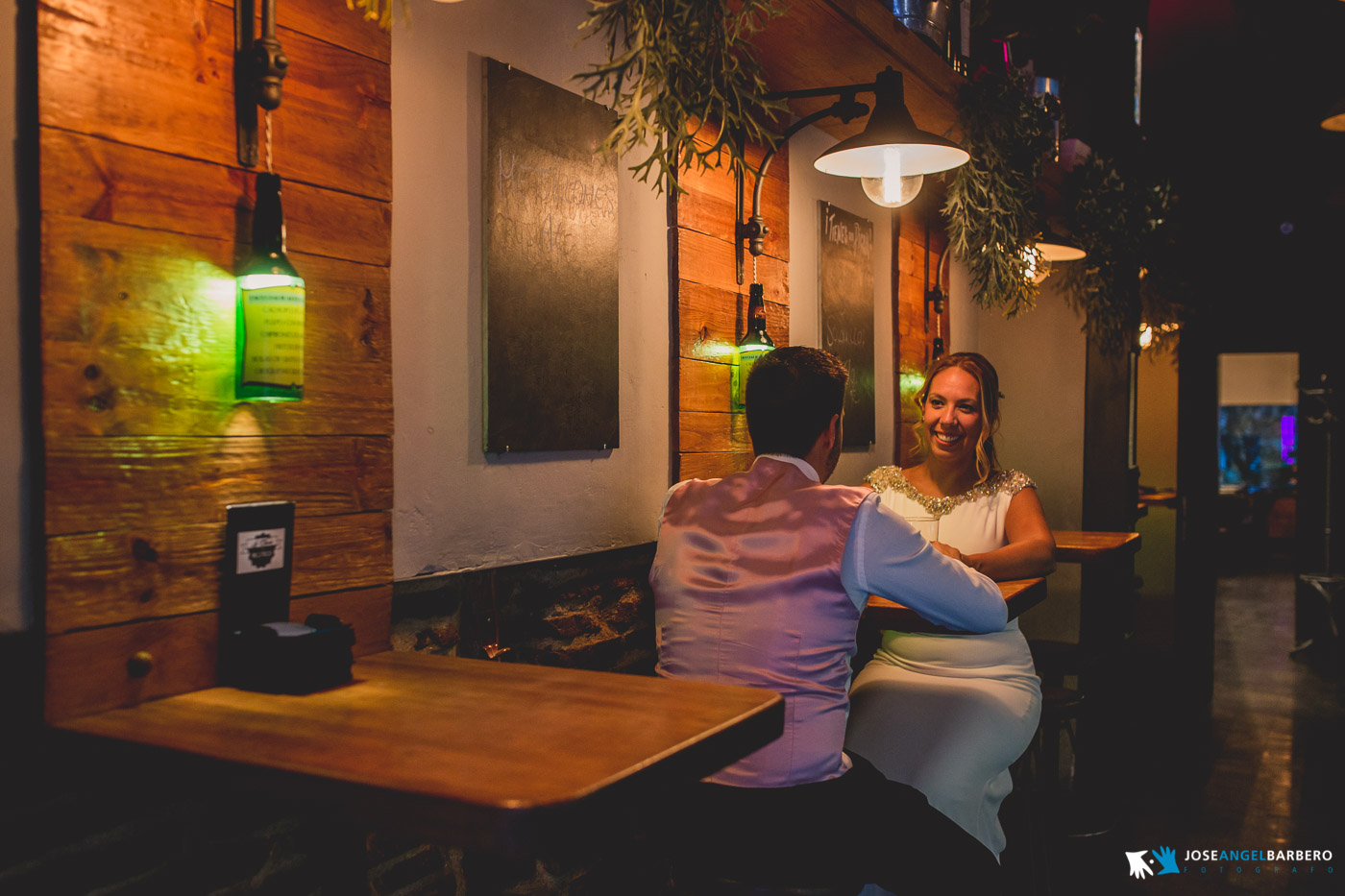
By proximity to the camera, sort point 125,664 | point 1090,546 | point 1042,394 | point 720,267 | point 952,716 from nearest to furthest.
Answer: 1. point 125,664
2. point 952,716
3. point 720,267
4. point 1090,546
5. point 1042,394

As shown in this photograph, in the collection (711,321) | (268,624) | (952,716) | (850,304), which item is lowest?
(952,716)

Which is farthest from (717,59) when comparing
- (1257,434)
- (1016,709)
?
(1257,434)

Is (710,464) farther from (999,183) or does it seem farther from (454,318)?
(999,183)

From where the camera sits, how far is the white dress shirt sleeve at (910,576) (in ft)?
5.85

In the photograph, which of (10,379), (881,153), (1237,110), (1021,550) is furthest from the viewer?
(1237,110)

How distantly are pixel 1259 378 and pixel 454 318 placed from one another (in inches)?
594

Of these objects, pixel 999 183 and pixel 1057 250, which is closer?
pixel 999 183

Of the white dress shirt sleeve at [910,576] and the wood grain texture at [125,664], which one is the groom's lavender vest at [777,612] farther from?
the wood grain texture at [125,664]

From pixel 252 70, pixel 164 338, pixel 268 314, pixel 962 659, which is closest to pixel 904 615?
pixel 962 659

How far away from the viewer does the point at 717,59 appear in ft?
8.28

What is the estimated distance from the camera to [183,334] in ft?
5.03

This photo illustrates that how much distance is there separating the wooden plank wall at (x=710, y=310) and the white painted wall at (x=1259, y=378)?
13.0m

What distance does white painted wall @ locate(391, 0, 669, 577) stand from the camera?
6.46 feet

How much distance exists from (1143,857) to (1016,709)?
1.37 meters
